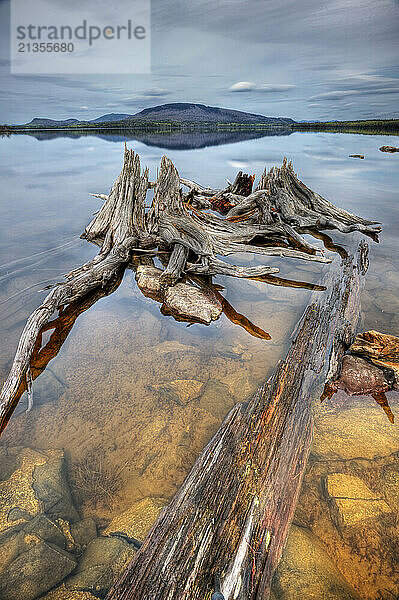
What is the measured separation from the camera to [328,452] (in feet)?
10.0

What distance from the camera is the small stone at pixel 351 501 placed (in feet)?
8.36

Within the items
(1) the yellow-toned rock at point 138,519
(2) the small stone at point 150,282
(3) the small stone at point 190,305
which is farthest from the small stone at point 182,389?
(2) the small stone at point 150,282

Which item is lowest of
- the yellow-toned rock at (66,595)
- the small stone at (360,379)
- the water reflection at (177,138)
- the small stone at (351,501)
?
the yellow-toned rock at (66,595)

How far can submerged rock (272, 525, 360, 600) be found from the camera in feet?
6.93

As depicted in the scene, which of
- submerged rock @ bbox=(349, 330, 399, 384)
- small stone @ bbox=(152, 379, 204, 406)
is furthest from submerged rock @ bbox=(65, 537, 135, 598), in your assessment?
submerged rock @ bbox=(349, 330, 399, 384)

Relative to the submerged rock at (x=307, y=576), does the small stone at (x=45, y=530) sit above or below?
above

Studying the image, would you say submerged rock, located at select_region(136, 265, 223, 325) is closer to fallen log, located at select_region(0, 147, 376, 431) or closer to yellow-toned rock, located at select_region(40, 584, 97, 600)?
fallen log, located at select_region(0, 147, 376, 431)

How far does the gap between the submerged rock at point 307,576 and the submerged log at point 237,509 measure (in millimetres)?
77

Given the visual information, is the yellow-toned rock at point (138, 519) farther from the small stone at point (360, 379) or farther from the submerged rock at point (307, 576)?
the small stone at point (360, 379)

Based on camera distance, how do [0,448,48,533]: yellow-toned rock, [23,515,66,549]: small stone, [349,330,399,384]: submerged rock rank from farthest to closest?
[349,330,399,384]: submerged rock < [0,448,48,533]: yellow-toned rock < [23,515,66,549]: small stone

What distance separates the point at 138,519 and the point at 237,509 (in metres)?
0.78

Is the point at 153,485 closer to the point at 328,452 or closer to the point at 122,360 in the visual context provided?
the point at 328,452

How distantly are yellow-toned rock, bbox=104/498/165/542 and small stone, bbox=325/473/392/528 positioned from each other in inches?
54.1

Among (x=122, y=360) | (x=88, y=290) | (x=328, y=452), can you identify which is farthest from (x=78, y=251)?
(x=328, y=452)
